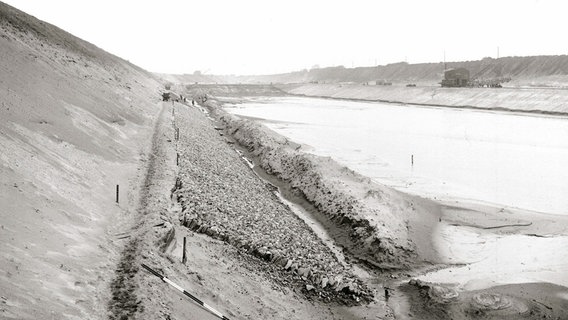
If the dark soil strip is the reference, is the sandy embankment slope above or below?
above

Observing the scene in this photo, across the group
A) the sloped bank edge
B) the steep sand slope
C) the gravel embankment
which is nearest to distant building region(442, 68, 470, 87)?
the sloped bank edge

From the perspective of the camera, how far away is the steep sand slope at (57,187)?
32.9 feet

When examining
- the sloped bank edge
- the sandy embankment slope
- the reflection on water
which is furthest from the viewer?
the sandy embankment slope

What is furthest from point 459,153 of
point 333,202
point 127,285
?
point 127,285

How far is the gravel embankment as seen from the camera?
15.0 metres

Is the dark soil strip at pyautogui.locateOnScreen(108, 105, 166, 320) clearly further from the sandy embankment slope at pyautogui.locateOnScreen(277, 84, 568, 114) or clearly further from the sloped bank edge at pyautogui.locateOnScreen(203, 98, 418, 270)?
the sandy embankment slope at pyautogui.locateOnScreen(277, 84, 568, 114)

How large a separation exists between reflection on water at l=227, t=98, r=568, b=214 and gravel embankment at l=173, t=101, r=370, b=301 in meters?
9.25

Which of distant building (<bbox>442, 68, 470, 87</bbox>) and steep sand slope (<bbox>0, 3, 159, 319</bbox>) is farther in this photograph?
distant building (<bbox>442, 68, 470, 87</bbox>)

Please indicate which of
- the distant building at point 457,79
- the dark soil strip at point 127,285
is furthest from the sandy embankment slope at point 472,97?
A: the dark soil strip at point 127,285

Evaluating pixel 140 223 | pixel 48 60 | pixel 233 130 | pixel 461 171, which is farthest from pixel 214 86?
pixel 140 223

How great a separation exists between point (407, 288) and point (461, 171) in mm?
18479

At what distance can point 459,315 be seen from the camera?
1348 centimetres

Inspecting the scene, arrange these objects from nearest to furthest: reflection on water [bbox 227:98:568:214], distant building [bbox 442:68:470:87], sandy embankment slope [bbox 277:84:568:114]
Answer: reflection on water [bbox 227:98:568:214] < sandy embankment slope [bbox 277:84:568:114] < distant building [bbox 442:68:470:87]

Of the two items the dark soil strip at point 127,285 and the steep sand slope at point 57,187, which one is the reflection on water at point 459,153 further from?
the dark soil strip at point 127,285
